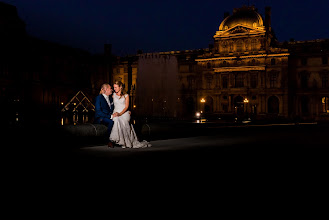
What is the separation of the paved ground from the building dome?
49503 millimetres

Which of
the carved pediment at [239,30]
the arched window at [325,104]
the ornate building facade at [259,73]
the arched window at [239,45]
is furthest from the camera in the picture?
the arched window at [325,104]

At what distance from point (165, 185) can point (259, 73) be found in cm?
5394

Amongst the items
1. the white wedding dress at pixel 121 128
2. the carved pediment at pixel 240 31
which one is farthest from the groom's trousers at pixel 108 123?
the carved pediment at pixel 240 31

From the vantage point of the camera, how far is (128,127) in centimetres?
1237

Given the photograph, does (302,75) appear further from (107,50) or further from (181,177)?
(181,177)

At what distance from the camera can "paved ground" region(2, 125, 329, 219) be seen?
469 cm

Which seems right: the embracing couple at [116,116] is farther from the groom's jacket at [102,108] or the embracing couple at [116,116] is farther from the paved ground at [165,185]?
the paved ground at [165,185]

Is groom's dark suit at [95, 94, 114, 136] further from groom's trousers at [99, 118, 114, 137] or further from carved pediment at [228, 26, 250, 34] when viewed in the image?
carved pediment at [228, 26, 250, 34]

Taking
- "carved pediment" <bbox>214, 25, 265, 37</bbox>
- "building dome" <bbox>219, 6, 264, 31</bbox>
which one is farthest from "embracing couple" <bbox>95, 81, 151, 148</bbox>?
"building dome" <bbox>219, 6, 264, 31</bbox>

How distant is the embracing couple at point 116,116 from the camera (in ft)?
39.8

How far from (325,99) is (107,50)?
3460 cm

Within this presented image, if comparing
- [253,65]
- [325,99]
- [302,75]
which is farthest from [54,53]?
[325,99]

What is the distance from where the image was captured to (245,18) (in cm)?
5803

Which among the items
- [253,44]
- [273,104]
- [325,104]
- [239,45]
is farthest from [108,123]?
[325,104]
